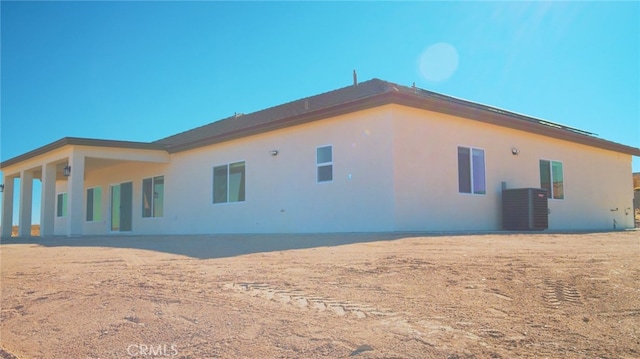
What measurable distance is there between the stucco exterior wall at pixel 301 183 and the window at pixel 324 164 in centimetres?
14

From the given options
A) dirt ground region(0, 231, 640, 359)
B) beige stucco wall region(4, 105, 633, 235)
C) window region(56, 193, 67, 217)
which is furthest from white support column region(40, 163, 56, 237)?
dirt ground region(0, 231, 640, 359)

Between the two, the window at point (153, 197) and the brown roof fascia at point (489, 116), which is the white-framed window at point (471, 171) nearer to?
the brown roof fascia at point (489, 116)

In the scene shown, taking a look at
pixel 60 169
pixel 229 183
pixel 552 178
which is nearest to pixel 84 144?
pixel 229 183

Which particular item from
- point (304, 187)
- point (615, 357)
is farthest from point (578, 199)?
point (615, 357)

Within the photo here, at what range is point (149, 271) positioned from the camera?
6410mm

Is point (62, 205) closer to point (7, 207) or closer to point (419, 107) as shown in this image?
point (7, 207)

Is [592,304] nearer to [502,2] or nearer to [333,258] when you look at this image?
[333,258]

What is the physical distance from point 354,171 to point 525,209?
190 inches

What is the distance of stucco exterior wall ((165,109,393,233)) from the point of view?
11.9 meters

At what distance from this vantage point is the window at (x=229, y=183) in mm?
15461

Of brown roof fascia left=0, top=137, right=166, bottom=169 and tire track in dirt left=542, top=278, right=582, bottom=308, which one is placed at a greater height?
brown roof fascia left=0, top=137, right=166, bottom=169

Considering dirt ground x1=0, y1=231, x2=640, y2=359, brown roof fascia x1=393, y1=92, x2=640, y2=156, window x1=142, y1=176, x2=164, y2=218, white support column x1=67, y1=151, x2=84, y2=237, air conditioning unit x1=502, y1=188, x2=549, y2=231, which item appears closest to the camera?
dirt ground x1=0, y1=231, x2=640, y2=359

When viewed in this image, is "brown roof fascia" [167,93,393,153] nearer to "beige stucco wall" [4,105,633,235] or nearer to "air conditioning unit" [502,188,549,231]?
"beige stucco wall" [4,105,633,235]

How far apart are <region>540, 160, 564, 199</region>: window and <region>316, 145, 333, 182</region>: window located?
7.01 m
